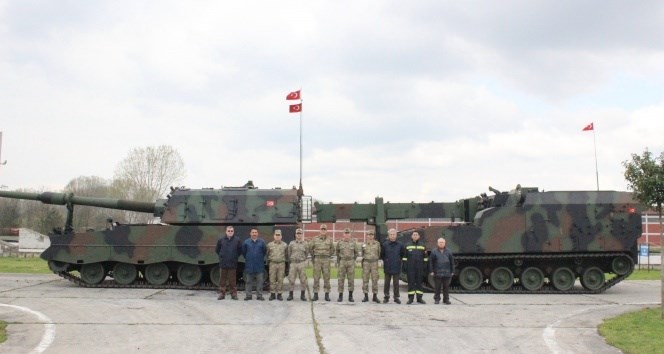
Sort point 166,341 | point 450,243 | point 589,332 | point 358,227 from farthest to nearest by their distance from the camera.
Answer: point 358,227 → point 450,243 → point 589,332 → point 166,341

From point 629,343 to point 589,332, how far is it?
4.01 ft

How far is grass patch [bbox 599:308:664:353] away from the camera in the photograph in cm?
912

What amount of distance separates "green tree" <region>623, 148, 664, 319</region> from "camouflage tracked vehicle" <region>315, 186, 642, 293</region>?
17.7ft

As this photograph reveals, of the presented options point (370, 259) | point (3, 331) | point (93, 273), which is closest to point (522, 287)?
point (370, 259)

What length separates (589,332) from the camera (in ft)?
34.7

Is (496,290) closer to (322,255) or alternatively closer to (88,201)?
(322,255)

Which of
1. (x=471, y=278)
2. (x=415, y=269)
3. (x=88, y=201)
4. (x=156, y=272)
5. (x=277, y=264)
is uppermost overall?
(x=88, y=201)

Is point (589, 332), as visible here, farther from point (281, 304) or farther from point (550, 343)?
point (281, 304)

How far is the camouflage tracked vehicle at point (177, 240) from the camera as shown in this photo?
17.7 metres


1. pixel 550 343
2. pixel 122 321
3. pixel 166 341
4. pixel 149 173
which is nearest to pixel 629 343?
pixel 550 343

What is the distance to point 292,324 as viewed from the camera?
10859 mm

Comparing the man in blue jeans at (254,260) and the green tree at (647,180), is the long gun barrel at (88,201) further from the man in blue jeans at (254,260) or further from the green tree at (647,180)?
the green tree at (647,180)

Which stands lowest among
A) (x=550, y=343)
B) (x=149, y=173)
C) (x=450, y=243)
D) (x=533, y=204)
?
(x=550, y=343)

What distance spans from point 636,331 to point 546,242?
7.32m
